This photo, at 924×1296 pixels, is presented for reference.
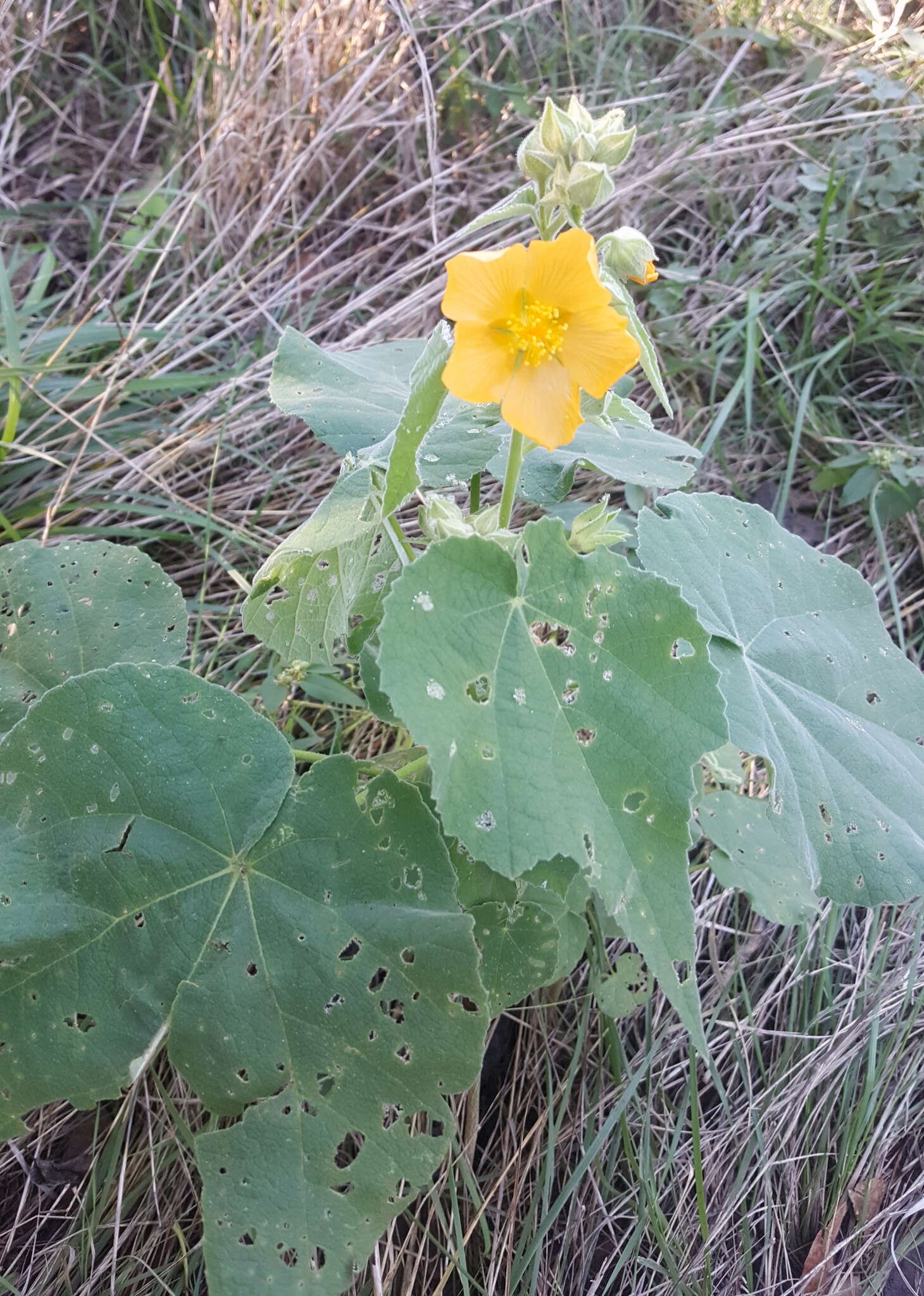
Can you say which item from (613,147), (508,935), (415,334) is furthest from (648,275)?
(415,334)

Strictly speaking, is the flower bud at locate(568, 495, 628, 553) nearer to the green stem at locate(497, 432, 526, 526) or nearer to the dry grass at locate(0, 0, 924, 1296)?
the green stem at locate(497, 432, 526, 526)

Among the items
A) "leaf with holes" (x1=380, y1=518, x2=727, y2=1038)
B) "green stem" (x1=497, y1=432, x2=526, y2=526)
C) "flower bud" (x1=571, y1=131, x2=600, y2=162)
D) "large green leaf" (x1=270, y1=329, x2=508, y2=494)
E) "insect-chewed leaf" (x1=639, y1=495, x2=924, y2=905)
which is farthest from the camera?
"large green leaf" (x1=270, y1=329, x2=508, y2=494)

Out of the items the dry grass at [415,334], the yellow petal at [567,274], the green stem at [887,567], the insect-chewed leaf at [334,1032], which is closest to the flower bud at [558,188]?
the yellow petal at [567,274]

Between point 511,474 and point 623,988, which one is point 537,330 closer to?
point 511,474

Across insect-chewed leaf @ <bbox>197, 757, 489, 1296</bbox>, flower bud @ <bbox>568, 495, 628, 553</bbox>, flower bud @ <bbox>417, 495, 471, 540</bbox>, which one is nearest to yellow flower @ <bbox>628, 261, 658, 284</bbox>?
flower bud @ <bbox>568, 495, 628, 553</bbox>

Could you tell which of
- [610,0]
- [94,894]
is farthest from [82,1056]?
[610,0]

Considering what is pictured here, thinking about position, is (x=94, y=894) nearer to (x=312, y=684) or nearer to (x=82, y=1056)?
(x=82, y=1056)
